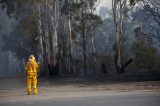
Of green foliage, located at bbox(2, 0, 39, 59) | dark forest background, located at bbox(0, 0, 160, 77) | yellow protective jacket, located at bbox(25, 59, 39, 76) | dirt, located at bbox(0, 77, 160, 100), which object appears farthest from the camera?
green foliage, located at bbox(2, 0, 39, 59)

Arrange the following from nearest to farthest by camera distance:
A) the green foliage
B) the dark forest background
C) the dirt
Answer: the dirt
the dark forest background
the green foliage

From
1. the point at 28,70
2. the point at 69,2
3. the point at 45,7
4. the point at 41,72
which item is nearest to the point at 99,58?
the point at 69,2

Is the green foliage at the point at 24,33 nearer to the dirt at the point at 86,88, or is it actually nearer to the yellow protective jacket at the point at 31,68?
the dirt at the point at 86,88

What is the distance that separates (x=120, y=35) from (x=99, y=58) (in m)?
19.3

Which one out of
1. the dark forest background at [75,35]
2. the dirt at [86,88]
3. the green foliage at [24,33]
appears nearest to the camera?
the dirt at [86,88]

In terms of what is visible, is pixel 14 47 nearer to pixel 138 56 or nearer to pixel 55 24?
pixel 138 56

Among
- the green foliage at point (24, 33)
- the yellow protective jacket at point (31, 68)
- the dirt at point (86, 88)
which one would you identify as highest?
the green foliage at point (24, 33)

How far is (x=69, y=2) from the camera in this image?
2216 inches

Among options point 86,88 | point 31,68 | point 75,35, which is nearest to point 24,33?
point 75,35

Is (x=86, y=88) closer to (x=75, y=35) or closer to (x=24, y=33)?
(x=24, y=33)

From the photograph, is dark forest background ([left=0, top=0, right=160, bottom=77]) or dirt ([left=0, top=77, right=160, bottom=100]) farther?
dark forest background ([left=0, top=0, right=160, bottom=77])

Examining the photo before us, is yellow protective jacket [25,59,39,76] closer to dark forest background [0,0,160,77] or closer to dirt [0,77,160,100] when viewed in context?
dirt [0,77,160,100]

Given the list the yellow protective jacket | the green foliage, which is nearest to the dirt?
the yellow protective jacket

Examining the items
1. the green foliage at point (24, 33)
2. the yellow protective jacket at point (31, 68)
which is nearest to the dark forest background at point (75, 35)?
the green foliage at point (24, 33)
